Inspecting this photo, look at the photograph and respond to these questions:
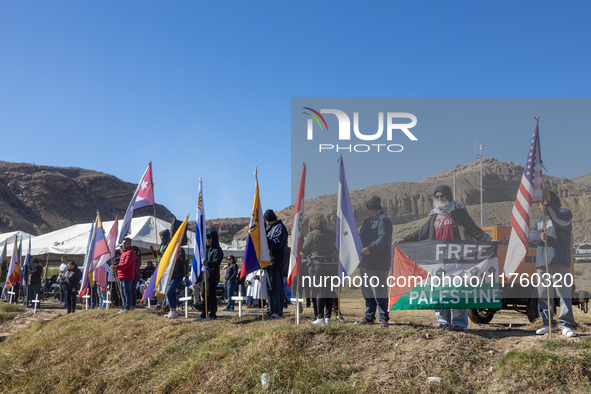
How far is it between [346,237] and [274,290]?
233 cm

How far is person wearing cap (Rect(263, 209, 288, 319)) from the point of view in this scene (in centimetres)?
899

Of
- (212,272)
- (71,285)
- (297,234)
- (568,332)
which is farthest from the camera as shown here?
(71,285)

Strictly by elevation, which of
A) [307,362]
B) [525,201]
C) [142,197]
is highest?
[142,197]

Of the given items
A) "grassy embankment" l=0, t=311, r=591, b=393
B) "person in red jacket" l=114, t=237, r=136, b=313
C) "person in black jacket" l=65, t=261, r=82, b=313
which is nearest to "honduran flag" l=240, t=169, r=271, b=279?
"grassy embankment" l=0, t=311, r=591, b=393

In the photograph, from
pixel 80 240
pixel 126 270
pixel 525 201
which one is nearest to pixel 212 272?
pixel 126 270

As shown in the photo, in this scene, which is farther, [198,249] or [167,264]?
[167,264]

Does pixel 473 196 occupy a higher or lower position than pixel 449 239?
higher

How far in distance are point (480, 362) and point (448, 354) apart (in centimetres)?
33

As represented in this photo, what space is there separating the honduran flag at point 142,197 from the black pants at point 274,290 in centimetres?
410

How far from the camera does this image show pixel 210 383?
5883mm

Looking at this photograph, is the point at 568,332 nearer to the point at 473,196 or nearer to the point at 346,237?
the point at 346,237

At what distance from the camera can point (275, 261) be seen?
8992mm

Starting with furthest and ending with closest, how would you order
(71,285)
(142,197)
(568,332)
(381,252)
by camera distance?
(71,285) < (142,197) < (381,252) < (568,332)

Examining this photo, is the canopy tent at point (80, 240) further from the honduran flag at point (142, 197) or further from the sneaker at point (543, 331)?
the sneaker at point (543, 331)
